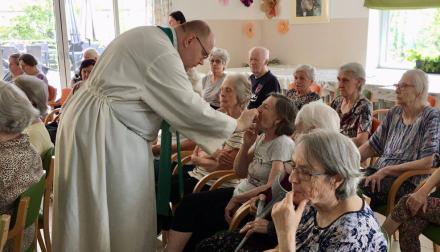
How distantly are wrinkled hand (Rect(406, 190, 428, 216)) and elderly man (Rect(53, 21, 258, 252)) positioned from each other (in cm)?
95

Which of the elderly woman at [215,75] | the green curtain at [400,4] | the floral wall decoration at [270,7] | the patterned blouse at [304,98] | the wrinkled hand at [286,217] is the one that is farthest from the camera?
the floral wall decoration at [270,7]

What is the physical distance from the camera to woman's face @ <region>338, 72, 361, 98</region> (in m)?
3.21

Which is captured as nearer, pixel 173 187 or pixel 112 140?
pixel 112 140

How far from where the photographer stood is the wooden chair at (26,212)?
1.79 meters

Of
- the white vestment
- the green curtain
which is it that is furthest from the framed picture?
the white vestment

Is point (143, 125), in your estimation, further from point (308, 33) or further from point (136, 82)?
point (308, 33)

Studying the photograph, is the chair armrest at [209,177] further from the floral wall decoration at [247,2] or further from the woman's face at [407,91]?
the floral wall decoration at [247,2]

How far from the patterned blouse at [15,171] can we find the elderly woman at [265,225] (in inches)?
31.6

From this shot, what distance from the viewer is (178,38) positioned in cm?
210

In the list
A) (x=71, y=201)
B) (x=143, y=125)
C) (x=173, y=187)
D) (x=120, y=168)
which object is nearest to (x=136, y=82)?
(x=143, y=125)

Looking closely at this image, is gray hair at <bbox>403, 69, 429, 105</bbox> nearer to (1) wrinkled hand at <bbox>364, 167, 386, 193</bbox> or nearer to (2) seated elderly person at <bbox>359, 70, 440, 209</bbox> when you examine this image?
(2) seated elderly person at <bbox>359, 70, 440, 209</bbox>

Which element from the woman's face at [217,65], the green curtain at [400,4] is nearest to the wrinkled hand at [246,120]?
the woman's face at [217,65]

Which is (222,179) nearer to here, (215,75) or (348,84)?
(348,84)

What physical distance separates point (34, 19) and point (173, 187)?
159 inches
